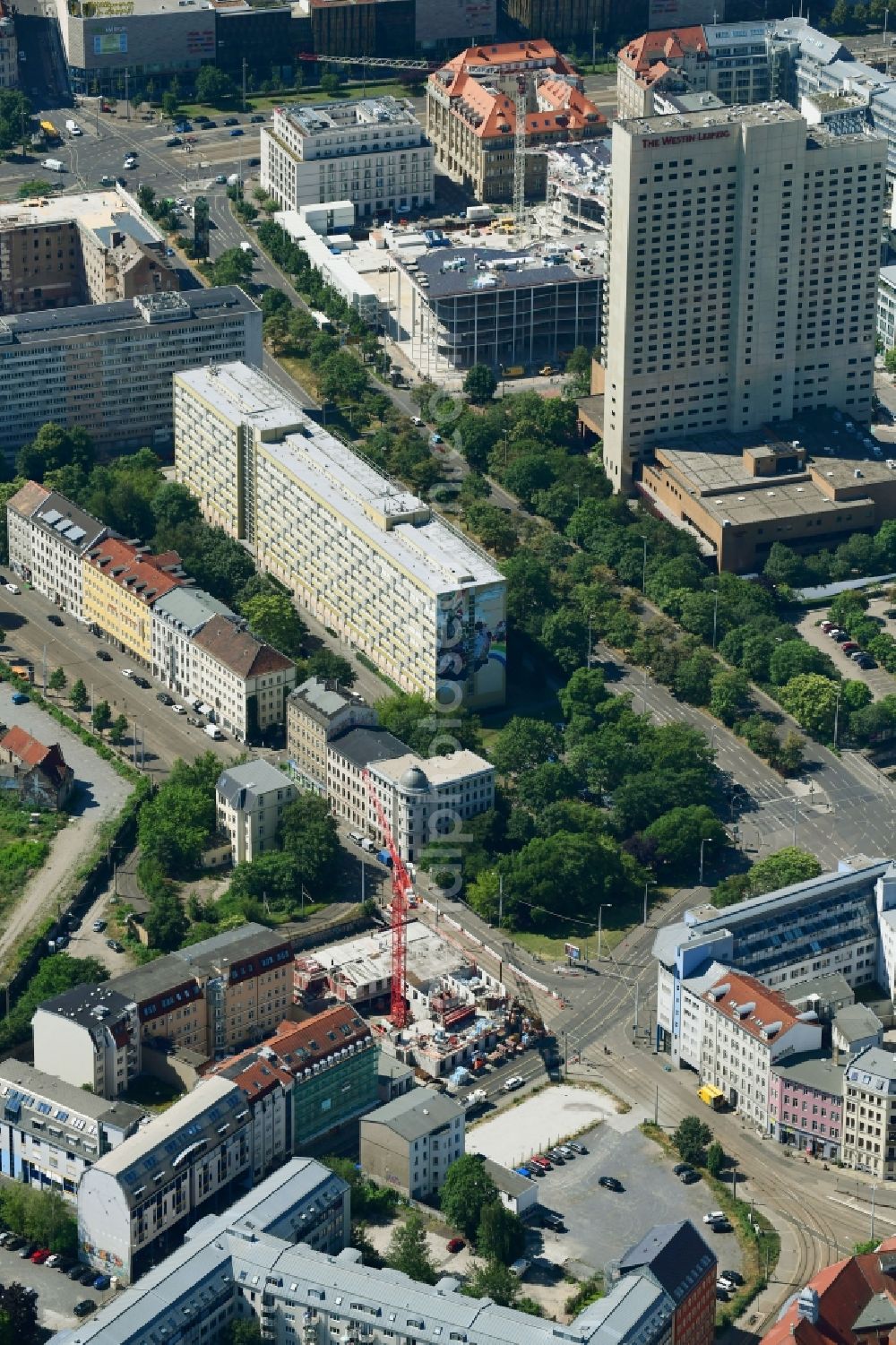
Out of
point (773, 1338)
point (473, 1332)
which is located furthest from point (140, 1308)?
point (773, 1338)

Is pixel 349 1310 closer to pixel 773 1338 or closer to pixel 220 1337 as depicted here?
pixel 220 1337

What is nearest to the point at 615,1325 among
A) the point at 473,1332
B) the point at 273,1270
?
the point at 473,1332

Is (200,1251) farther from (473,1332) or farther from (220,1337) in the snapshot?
(473,1332)

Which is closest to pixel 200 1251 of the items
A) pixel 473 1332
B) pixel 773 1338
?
pixel 473 1332

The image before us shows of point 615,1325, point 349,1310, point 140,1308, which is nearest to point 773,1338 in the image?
point 615,1325

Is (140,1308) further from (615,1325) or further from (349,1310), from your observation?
(615,1325)

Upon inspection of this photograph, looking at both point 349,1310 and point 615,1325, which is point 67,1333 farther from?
point 615,1325
